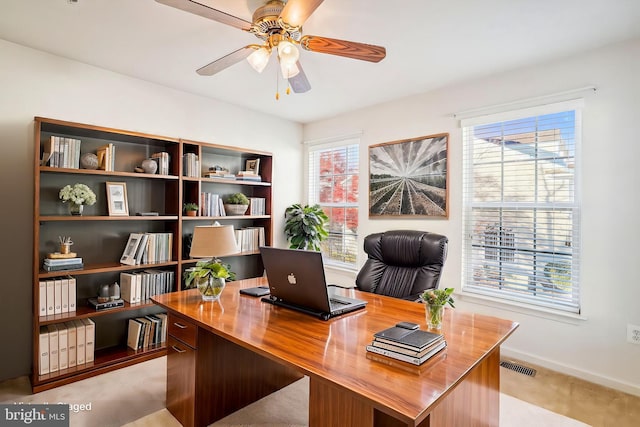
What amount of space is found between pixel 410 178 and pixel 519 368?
1921 mm

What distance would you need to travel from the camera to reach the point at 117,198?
291 centimetres

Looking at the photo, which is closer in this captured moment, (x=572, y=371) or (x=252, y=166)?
(x=572, y=371)

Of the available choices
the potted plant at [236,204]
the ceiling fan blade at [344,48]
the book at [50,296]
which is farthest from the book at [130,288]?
the ceiling fan blade at [344,48]

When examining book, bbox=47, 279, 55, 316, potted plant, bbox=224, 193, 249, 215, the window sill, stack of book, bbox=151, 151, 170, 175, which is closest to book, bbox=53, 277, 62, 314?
book, bbox=47, 279, 55, 316

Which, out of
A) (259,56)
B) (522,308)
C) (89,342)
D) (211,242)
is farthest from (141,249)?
(522,308)

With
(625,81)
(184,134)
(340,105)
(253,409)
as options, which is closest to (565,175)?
(625,81)

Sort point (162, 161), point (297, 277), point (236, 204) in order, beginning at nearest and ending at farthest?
point (297, 277) → point (162, 161) → point (236, 204)

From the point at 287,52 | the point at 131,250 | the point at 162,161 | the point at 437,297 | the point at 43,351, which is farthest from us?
the point at 162,161

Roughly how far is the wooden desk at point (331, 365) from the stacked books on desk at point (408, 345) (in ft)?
0.09

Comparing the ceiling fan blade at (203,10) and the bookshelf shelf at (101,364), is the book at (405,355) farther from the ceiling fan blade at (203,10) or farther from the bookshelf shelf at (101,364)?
the bookshelf shelf at (101,364)

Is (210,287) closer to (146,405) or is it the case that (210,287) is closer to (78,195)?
(146,405)

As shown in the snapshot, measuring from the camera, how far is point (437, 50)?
254 cm

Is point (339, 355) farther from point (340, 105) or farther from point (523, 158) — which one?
point (340, 105)

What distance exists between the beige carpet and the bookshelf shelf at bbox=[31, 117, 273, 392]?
146mm
